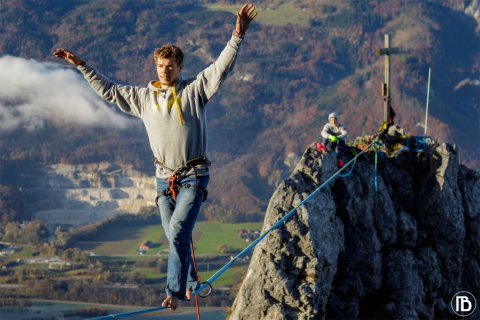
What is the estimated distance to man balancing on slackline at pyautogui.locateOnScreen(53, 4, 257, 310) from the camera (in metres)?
14.3

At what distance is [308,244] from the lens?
1006 inches

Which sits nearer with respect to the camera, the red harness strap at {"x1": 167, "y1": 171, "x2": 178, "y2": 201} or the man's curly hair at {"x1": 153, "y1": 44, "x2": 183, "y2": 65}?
the man's curly hair at {"x1": 153, "y1": 44, "x2": 183, "y2": 65}

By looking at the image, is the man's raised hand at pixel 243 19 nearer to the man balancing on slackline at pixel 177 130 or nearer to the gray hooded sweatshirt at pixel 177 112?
the man balancing on slackline at pixel 177 130

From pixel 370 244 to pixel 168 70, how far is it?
1518 cm

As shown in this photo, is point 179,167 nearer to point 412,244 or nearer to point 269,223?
point 269,223

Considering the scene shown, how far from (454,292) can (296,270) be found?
7244mm

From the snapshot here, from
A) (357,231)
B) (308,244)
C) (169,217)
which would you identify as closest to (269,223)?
(308,244)

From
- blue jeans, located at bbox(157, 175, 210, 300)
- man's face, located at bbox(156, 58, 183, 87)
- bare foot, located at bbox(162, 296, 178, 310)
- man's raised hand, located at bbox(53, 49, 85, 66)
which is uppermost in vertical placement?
man's raised hand, located at bbox(53, 49, 85, 66)

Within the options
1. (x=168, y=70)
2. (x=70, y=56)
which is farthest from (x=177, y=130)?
(x=70, y=56)

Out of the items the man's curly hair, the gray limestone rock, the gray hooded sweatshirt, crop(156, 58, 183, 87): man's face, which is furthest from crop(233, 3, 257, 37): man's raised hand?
the gray limestone rock

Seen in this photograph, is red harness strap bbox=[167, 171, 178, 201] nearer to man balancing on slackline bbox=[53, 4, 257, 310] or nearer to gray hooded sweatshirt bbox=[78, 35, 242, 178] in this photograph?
man balancing on slackline bbox=[53, 4, 257, 310]

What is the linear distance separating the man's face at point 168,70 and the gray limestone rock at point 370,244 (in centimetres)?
1107

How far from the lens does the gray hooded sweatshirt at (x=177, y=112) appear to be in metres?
14.6

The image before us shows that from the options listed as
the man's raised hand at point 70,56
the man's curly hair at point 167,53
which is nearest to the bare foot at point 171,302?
the man's curly hair at point 167,53
